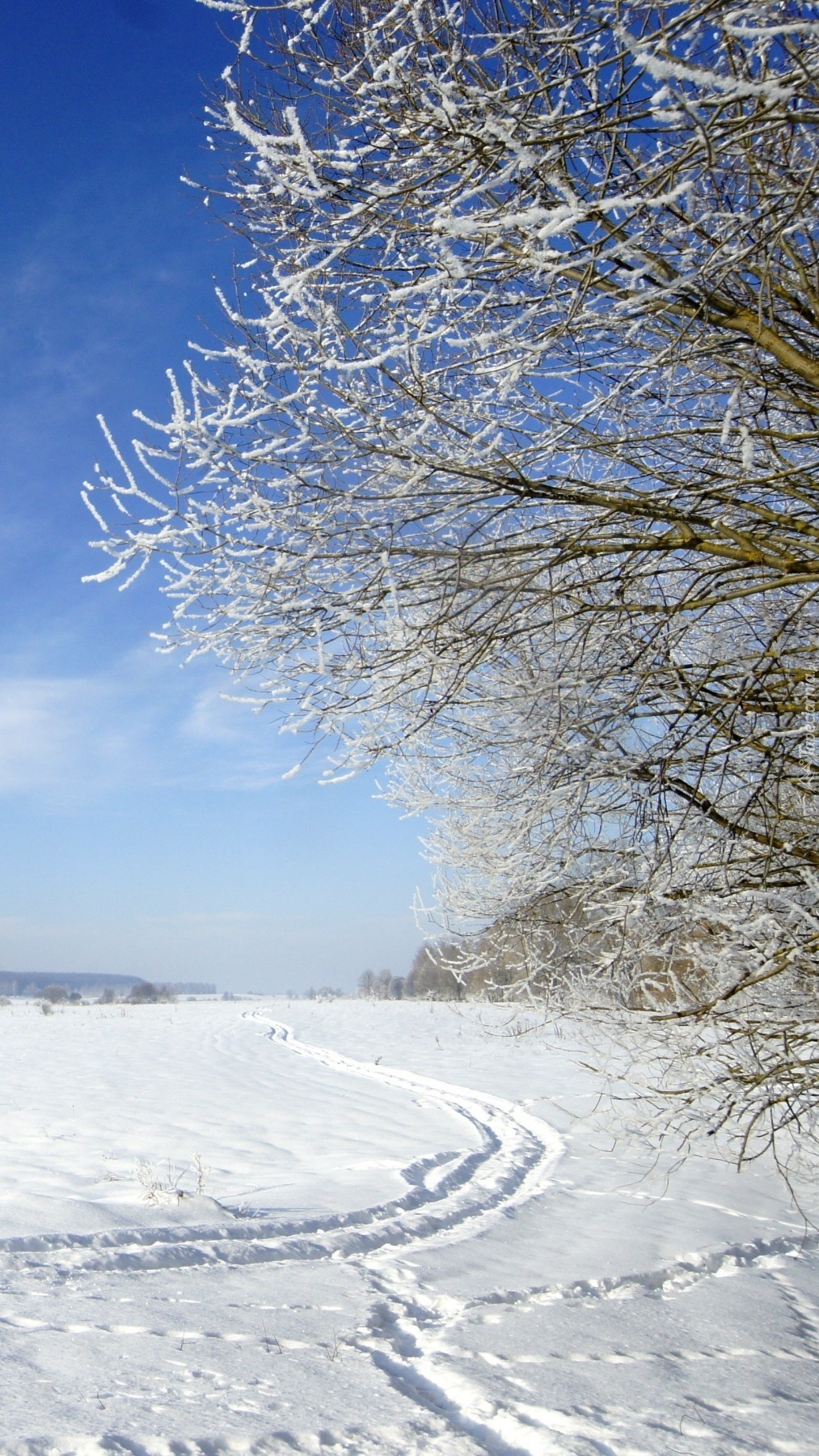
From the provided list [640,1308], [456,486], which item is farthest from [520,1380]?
[456,486]

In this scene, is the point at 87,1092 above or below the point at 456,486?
below

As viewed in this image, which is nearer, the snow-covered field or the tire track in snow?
the snow-covered field

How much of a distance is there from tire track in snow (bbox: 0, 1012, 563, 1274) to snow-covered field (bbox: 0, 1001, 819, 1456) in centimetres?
3

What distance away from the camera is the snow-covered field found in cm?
334

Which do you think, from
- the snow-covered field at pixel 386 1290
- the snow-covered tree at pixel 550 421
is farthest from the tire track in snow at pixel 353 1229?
the snow-covered tree at pixel 550 421

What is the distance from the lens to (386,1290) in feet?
15.9

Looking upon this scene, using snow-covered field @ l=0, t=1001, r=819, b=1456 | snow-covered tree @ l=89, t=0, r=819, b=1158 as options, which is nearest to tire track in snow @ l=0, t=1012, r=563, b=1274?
snow-covered field @ l=0, t=1001, r=819, b=1456

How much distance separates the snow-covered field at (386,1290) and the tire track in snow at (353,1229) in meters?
0.03

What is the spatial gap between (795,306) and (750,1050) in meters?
3.47

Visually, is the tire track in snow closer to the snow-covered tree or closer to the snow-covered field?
the snow-covered field

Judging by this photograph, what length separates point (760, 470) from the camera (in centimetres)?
373

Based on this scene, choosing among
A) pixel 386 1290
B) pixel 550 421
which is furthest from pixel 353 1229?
pixel 550 421

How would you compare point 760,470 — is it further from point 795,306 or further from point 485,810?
point 485,810

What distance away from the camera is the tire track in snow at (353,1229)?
5102 mm
